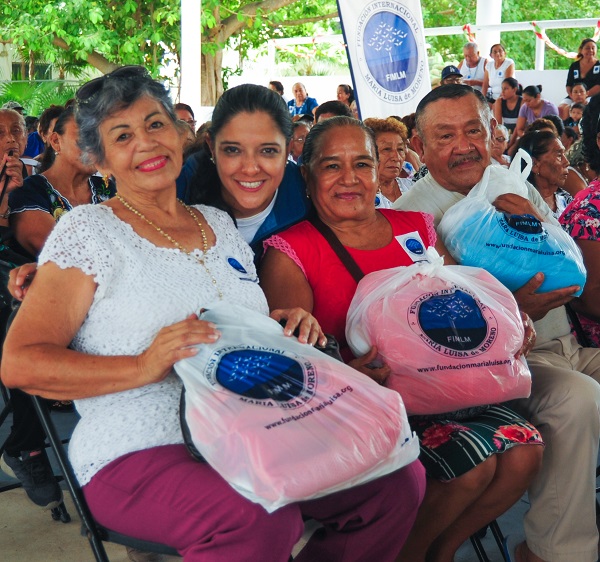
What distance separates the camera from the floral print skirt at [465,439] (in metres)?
2.27

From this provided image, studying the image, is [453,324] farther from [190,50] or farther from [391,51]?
[190,50]

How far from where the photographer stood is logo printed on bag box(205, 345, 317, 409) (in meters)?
1.76

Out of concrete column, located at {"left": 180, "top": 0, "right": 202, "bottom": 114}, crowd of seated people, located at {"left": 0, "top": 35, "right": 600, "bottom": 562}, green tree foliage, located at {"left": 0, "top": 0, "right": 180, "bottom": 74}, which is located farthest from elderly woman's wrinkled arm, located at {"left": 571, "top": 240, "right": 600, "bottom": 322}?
green tree foliage, located at {"left": 0, "top": 0, "right": 180, "bottom": 74}

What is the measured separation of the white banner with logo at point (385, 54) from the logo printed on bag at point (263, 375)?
5.06m

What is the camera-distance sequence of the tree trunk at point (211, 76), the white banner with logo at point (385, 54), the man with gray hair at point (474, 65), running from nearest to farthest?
1. the white banner with logo at point (385, 54)
2. the man with gray hair at point (474, 65)
3. the tree trunk at point (211, 76)

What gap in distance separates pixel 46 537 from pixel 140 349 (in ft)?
5.12

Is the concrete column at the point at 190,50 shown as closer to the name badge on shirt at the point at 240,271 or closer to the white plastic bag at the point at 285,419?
the name badge on shirt at the point at 240,271

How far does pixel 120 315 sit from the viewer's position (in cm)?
204

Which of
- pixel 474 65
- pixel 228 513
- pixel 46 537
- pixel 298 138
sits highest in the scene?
pixel 474 65

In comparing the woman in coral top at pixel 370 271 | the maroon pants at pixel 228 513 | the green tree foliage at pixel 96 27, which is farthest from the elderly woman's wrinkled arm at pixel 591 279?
the green tree foliage at pixel 96 27

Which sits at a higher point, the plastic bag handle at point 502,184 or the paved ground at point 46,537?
the plastic bag handle at point 502,184

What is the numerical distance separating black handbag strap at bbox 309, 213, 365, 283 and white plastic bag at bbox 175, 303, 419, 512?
2.38ft

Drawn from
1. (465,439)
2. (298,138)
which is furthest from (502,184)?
(298,138)

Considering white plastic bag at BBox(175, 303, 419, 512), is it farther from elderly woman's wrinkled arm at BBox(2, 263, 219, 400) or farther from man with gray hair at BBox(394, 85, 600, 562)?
man with gray hair at BBox(394, 85, 600, 562)
